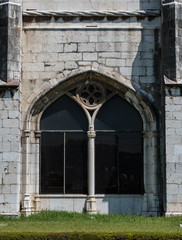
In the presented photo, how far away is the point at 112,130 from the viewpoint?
1474 cm

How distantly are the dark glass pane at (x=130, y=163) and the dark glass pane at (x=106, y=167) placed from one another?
17 centimetres

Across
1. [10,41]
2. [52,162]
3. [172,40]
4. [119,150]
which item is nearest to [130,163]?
[119,150]

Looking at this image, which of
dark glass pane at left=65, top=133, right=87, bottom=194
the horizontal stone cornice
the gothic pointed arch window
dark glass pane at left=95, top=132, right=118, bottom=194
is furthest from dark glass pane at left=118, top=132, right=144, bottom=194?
the horizontal stone cornice

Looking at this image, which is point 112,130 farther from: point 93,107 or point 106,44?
point 106,44

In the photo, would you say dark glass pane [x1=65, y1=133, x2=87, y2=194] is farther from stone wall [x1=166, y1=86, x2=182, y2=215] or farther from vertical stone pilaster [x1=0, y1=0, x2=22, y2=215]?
stone wall [x1=166, y1=86, x2=182, y2=215]

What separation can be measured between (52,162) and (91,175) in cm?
117

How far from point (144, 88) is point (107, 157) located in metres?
2.22

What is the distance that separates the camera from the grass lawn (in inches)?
433

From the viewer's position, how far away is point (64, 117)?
14.8m

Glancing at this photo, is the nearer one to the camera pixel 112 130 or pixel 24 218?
pixel 24 218

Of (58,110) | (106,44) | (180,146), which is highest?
(106,44)

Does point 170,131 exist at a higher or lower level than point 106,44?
lower

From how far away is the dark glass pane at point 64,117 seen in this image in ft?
48.5

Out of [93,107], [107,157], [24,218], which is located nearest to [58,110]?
[93,107]
